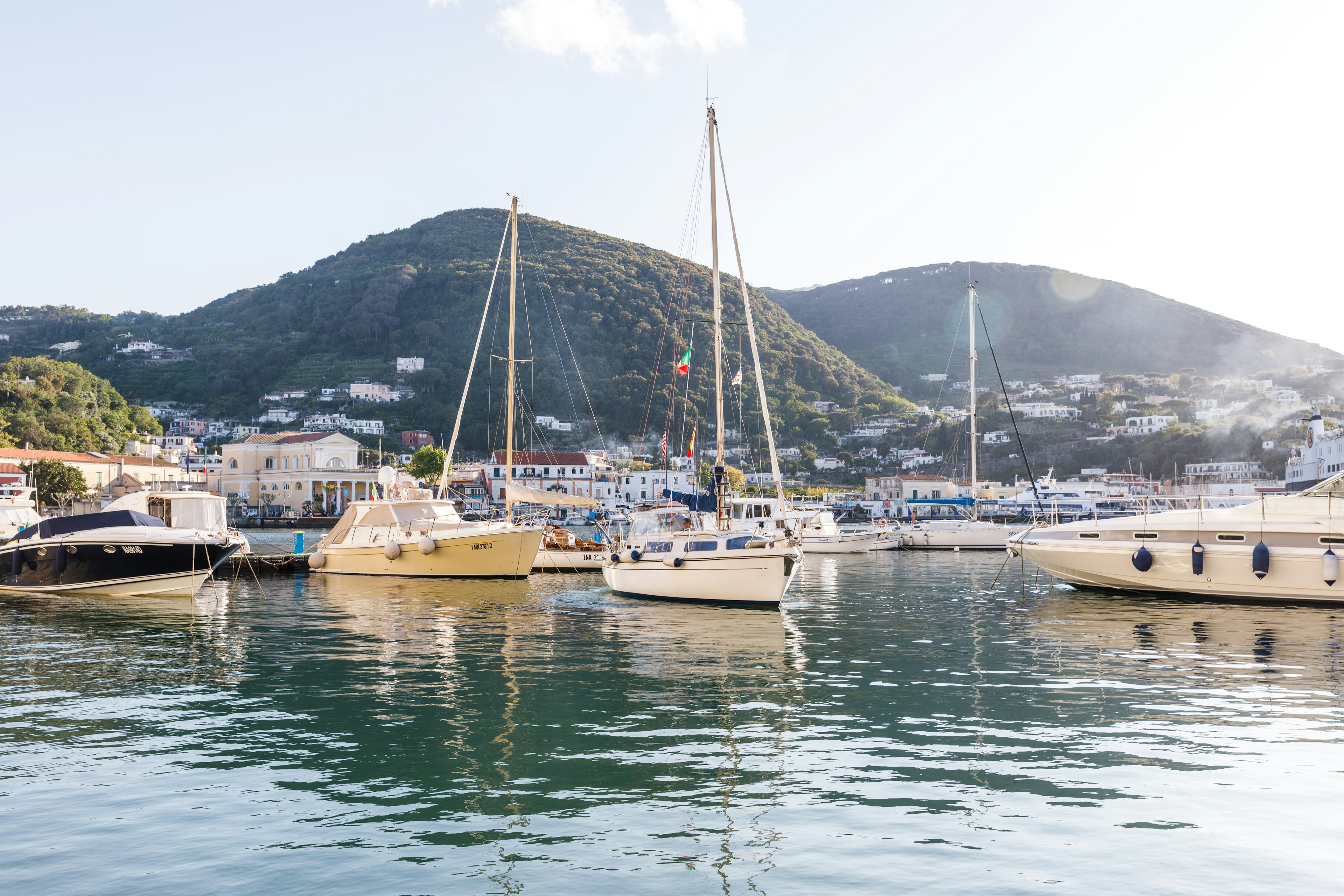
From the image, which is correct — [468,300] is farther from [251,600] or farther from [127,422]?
[251,600]

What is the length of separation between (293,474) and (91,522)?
9277 centimetres

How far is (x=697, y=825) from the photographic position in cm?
729

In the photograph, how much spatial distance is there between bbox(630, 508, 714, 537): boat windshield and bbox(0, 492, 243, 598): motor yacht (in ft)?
40.1

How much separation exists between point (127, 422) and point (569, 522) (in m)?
67.8

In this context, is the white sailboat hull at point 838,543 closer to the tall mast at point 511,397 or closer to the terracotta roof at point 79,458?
the tall mast at point 511,397

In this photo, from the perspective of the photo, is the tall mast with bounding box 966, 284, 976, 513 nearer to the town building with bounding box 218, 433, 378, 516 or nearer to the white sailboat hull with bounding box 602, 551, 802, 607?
the white sailboat hull with bounding box 602, 551, 802, 607

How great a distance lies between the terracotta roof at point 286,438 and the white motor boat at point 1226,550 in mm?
102336

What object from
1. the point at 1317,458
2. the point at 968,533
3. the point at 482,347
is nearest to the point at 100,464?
the point at 482,347

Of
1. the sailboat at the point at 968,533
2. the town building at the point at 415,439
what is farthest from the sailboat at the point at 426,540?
the town building at the point at 415,439

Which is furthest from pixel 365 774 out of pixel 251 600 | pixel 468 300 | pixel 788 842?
pixel 468 300

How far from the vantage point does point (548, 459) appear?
138 metres

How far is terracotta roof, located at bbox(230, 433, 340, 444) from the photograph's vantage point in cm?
11225

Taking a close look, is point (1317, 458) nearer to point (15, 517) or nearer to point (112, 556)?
point (112, 556)

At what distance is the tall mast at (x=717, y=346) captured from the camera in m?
25.0
